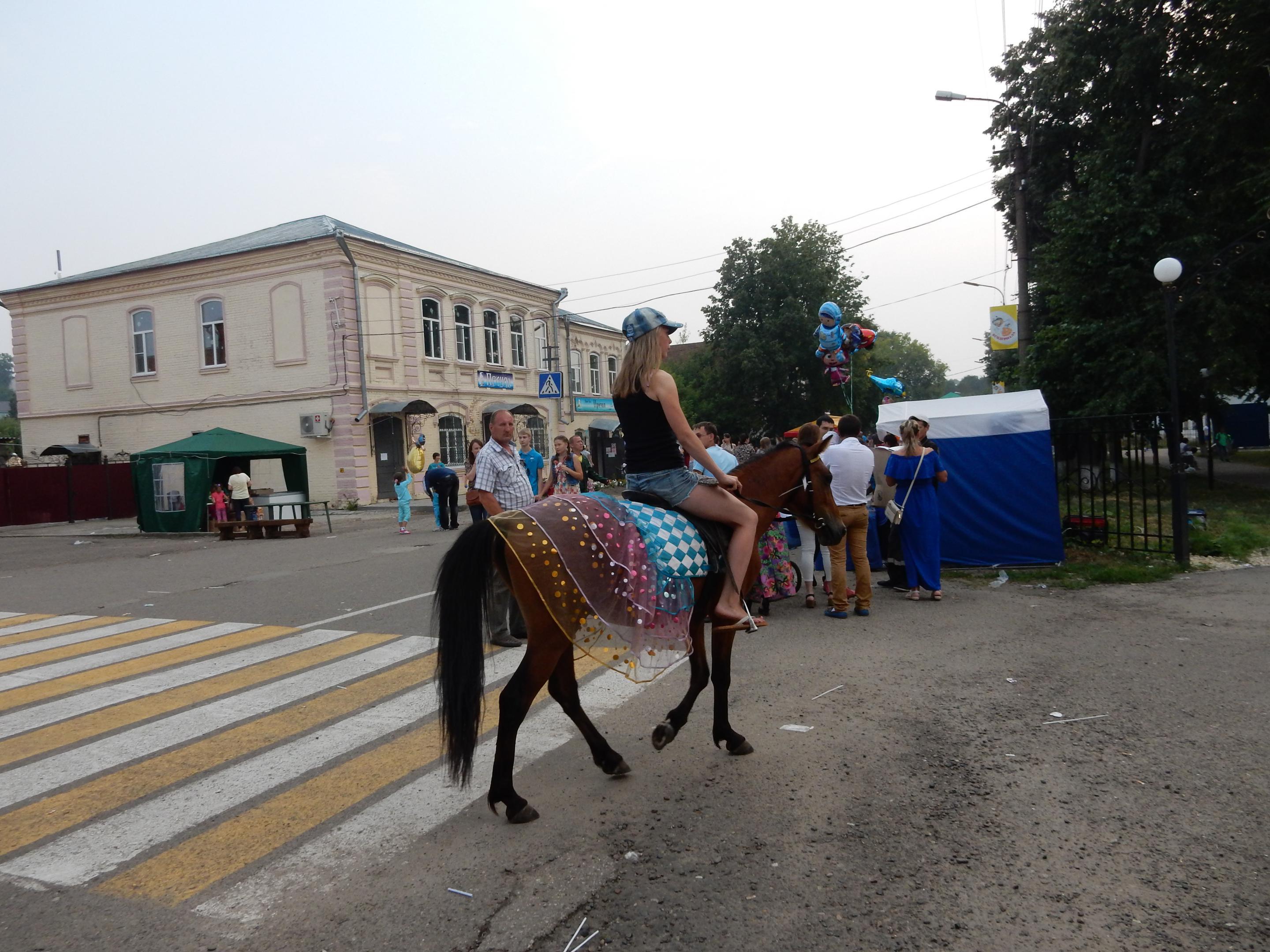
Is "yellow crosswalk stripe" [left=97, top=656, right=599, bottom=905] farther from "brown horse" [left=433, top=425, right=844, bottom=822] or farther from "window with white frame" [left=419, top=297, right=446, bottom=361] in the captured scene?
"window with white frame" [left=419, top=297, right=446, bottom=361]

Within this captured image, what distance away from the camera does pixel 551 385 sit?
33.0m

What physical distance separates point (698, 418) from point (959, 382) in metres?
165

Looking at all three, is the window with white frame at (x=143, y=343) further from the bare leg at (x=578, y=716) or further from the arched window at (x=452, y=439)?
the bare leg at (x=578, y=716)

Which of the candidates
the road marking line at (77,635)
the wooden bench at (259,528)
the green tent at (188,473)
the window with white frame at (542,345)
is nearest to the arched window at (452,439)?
the window with white frame at (542,345)

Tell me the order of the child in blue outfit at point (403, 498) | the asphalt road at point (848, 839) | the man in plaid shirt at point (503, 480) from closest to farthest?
the asphalt road at point (848, 839) → the man in plaid shirt at point (503, 480) → the child in blue outfit at point (403, 498)

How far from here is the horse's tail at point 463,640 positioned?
3.82 metres

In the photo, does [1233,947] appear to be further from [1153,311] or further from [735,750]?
[1153,311]

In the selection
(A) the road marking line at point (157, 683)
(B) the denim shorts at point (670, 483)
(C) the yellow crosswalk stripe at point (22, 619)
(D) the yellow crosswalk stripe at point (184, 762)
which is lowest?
(D) the yellow crosswalk stripe at point (184, 762)

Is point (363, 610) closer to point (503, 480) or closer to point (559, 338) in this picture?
point (503, 480)

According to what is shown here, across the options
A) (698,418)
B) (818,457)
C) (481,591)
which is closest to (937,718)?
(818,457)

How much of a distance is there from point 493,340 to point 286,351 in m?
8.69

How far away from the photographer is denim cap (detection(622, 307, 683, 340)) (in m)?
4.29

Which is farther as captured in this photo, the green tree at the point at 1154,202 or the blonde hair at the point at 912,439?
the green tree at the point at 1154,202

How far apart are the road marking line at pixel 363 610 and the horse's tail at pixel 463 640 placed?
466 centimetres
